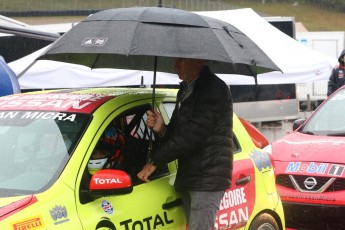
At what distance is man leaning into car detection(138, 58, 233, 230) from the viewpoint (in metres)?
4.48

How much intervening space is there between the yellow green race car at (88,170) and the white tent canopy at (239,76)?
17.2 feet

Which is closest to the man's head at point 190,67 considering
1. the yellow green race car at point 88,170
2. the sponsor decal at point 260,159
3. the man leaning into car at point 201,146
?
the man leaning into car at point 201,146

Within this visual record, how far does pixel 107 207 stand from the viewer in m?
4.11

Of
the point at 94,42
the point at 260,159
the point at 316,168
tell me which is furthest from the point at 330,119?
the point at 94,42

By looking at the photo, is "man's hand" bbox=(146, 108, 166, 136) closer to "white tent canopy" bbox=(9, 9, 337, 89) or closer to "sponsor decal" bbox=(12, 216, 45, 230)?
"sponsor decal" bbox=(12, 216, 45, 230)

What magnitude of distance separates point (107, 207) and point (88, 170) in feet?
0.78

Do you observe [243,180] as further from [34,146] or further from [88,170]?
[34,146]

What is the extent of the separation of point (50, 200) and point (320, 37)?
22.0 m

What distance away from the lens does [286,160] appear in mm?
7105

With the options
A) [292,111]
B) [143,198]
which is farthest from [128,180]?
[292,111]

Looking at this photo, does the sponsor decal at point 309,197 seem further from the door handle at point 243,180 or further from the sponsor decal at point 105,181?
the sponsor decal at point 105,181

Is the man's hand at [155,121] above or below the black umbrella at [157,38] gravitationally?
→ below

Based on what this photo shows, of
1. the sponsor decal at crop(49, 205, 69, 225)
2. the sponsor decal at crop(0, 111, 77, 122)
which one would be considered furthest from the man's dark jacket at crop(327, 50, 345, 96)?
the sponsor decal at crop(49, 205, 69, 225)

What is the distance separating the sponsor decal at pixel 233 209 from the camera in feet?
16.2
